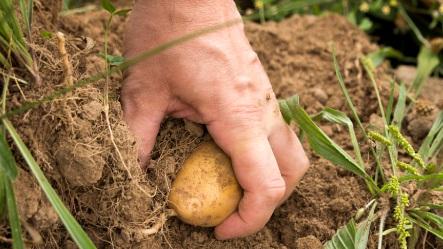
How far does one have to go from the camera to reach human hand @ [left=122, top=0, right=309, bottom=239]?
4.59 feet

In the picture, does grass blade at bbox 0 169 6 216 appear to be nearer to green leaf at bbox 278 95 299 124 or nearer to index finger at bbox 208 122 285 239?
index finger at bbox 208 122 285 239

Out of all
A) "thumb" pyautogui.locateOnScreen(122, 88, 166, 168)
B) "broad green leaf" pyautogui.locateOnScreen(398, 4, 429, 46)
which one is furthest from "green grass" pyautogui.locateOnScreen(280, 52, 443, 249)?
"broad green leaf" pyautogui.locateOnScreen(398, 4, 429, 46)

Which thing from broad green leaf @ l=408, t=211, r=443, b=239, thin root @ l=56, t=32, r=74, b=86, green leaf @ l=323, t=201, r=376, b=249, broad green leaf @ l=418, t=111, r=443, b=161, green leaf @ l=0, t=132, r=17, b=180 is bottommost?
green leaf @ l=323, t=201, r=376, b=249

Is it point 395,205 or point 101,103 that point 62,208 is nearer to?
point 101,103

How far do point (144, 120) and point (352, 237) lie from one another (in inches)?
25.3

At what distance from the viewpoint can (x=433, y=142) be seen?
1781 mm

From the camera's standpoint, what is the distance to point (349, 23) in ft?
8.39

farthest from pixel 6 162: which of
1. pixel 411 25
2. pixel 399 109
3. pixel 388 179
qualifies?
pixel 411 25

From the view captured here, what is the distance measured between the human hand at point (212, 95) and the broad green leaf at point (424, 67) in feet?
2.96

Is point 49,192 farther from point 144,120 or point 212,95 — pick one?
point 212,95

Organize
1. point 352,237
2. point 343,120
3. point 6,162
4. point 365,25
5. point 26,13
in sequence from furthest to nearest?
point 365,25, point 343,120, point 352,237, point 26,13, point 6,162

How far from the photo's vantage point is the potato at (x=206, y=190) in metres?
1.42

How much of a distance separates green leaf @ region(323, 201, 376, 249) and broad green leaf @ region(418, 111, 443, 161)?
1.08 feet

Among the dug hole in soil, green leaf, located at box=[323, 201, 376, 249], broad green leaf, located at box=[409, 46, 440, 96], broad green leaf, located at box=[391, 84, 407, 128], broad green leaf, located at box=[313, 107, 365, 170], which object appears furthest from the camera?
broad green leaf, located at box=[409, 46, 440, 96]
